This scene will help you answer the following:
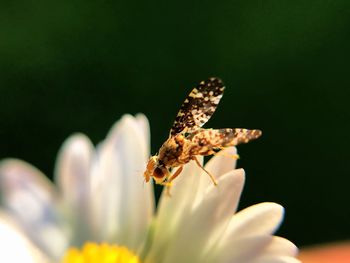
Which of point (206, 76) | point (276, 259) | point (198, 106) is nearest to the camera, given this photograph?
point (276, 259)

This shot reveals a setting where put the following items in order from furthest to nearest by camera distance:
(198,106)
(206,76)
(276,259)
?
(206,76)
(198,106)
(276,259)

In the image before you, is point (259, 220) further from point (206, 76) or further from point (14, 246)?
point (206, 76)

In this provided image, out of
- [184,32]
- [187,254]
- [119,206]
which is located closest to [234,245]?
[187,254]

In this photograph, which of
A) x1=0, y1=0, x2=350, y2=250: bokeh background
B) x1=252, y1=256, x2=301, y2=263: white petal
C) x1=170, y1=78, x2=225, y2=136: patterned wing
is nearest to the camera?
x1=252, y1=256, x2=301, y2=263: white petal

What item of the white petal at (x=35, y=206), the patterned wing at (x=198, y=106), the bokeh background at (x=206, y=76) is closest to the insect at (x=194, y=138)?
the patterned wing at (x=198, y=106)

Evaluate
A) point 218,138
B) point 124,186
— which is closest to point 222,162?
point 218,138

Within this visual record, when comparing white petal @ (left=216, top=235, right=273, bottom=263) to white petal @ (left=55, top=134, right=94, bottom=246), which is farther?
white petal @ (left=55, top=134, right=94, bottom=246)

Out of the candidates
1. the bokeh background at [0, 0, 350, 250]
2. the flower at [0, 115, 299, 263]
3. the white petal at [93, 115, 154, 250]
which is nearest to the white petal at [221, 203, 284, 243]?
the flower at [0, 115, 299, 263]

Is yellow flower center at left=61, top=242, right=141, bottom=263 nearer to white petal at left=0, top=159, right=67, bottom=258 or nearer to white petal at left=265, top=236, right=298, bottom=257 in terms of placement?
white petal at left=0, top=159, right=67, bottom=258
